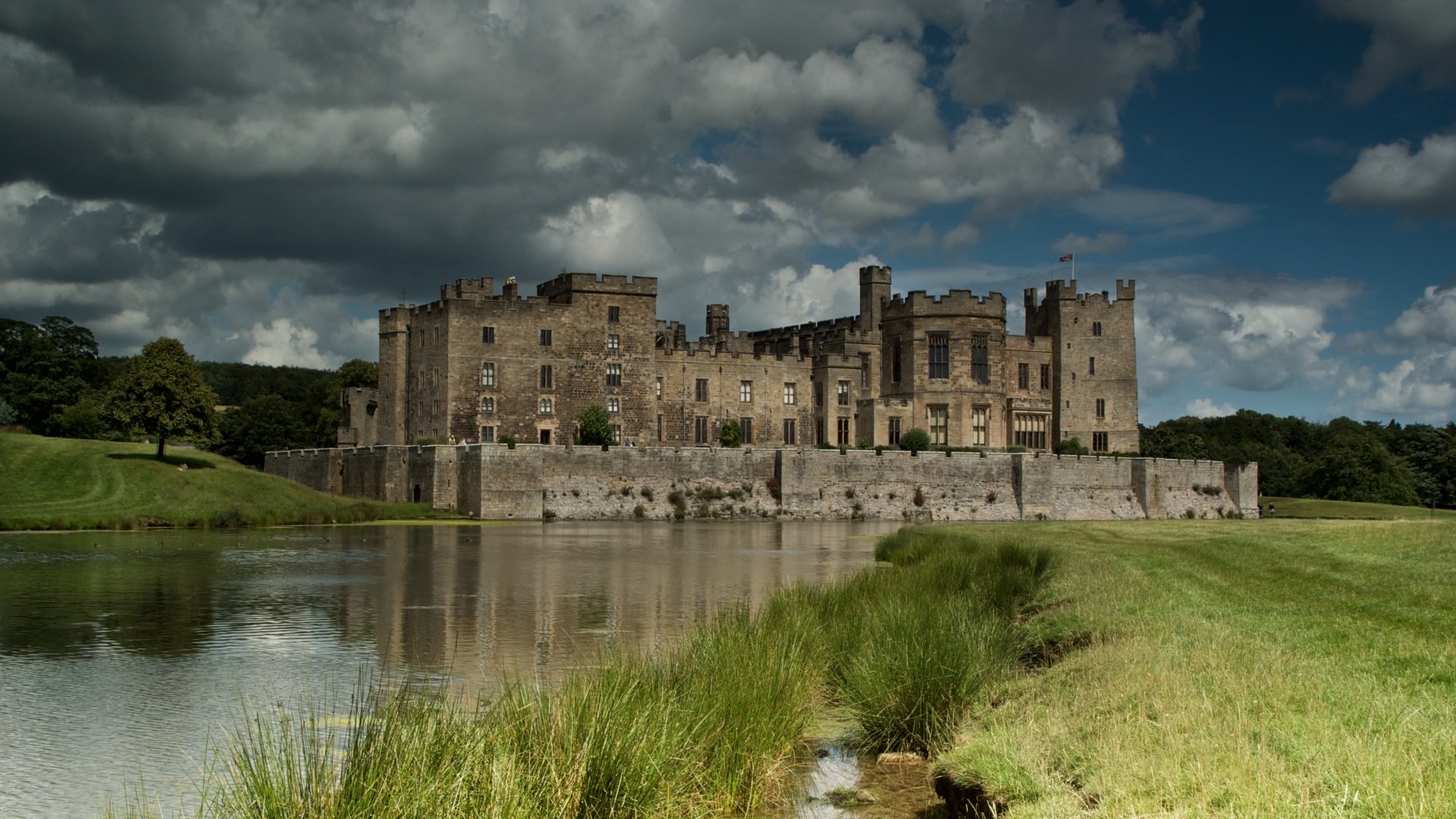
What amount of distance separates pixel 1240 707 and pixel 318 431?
79178mm

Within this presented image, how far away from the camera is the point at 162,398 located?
4791 centimetres

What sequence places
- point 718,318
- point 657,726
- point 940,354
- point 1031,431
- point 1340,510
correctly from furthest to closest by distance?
point 718,318 → point 1031,431 → point 940,354 → point 1340,510 → point 657,726

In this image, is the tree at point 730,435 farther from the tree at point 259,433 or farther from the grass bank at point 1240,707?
the grass bank at point 1240,707

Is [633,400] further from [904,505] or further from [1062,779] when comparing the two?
[1062,779]

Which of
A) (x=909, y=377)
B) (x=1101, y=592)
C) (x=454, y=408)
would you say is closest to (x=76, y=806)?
(x=1101, y=592)

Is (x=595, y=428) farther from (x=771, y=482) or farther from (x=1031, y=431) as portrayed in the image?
(x=1031, y=431)

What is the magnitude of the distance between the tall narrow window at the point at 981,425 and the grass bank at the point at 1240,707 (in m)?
51.7

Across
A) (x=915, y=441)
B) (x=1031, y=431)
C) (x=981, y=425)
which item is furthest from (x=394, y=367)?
(x=1031, y=431)

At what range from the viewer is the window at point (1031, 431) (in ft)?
232

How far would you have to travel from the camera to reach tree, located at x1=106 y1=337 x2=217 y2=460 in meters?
47.7

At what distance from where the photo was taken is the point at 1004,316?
2709 inches

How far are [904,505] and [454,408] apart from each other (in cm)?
2179

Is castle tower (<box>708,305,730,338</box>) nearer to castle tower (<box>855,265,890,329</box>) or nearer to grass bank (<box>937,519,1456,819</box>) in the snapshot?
castle tower (<box>855,265,890,329</box>)

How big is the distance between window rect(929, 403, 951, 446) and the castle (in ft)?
0.27
